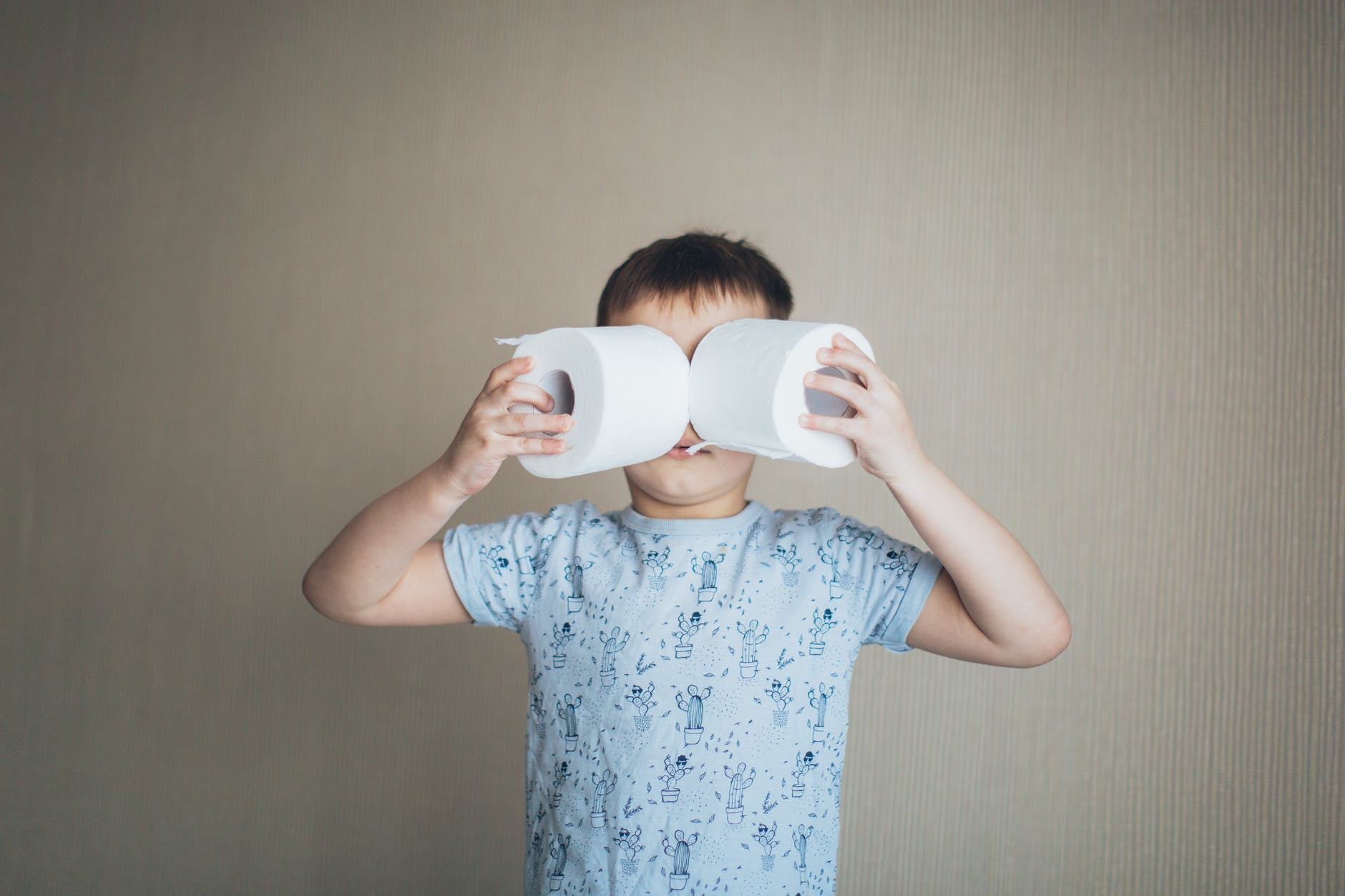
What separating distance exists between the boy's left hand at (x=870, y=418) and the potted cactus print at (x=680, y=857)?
1.24 ft

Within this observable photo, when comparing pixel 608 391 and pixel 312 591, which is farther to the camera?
pixel 312 591

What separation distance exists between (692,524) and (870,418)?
252 millimetres

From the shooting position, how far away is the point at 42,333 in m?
1.83

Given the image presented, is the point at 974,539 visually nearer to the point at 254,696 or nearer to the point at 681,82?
the point at 681,82

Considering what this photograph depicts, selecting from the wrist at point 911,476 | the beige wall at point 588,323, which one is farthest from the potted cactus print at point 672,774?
the beige wall at point 588,323

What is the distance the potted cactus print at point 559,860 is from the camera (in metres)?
0.88

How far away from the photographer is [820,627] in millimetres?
902

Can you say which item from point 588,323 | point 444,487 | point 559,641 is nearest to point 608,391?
point 444,487

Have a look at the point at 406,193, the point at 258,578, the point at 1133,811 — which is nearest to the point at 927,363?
the point at 1133,811

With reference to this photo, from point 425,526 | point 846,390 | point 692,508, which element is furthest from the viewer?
point 692,508

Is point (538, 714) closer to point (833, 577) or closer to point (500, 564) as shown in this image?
point (500, 564)

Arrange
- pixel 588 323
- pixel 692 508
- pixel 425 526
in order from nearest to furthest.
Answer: pixel 425 526 < pixel 692 508 < pixel 588 323

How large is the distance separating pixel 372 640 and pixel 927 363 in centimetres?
110

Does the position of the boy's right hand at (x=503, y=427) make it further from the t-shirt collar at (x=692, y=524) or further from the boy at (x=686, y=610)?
the t-shirt collar at (x=692, y=524)
